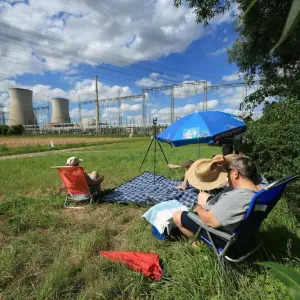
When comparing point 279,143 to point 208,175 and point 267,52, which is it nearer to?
point 208,175

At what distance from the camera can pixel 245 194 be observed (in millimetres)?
2184

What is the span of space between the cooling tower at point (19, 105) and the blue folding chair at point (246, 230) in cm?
5398

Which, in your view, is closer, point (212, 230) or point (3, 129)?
point (212, 230)

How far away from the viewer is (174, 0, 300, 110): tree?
5.41 meters

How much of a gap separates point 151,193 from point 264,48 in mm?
4831

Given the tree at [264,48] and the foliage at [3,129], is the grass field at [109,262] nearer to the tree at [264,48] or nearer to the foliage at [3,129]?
the tree at [264,48]

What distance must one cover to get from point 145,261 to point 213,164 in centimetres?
125

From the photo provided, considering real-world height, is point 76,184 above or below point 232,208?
below

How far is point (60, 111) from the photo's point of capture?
2397 inches

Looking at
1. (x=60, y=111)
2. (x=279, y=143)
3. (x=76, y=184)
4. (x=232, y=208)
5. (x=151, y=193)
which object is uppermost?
(x=60, y=111)

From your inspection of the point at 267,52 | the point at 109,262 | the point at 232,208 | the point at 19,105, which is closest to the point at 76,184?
the point at 109,262

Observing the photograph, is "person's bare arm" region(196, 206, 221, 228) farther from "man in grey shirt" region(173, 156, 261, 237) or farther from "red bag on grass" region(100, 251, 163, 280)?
"red bag on grass" region(100, 251, 163, 280)

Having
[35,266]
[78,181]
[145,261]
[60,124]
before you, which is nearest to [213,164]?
[145,261]

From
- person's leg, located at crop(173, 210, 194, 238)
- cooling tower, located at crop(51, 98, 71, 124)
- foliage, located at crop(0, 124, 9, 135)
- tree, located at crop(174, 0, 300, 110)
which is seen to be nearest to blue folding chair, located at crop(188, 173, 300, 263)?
person's leg, located at crop(173, 210, 194, 238)
